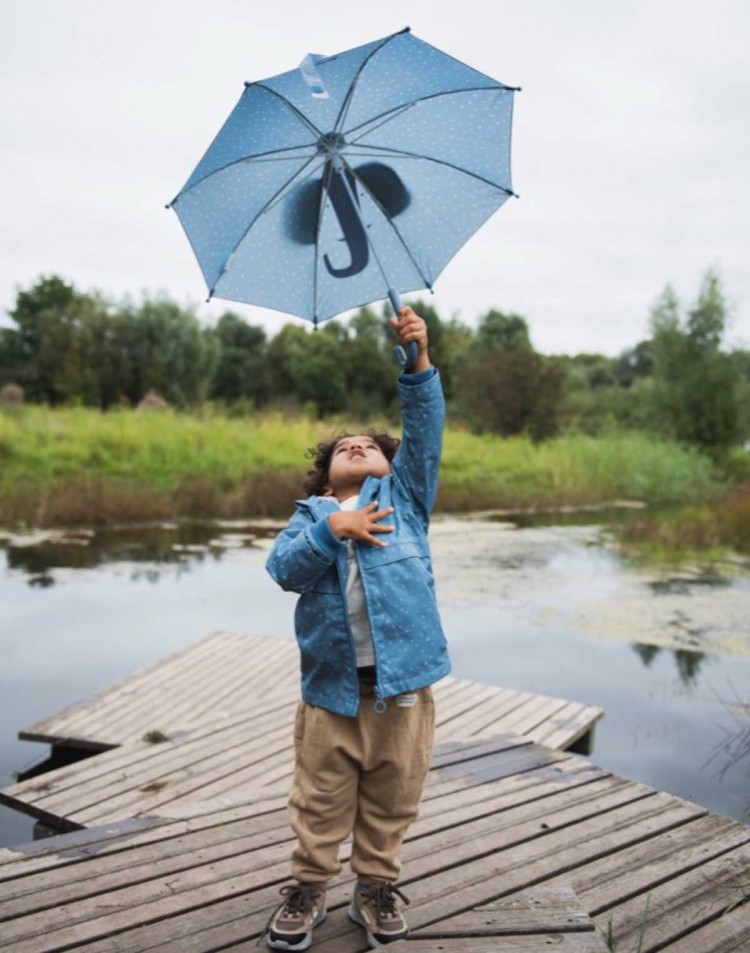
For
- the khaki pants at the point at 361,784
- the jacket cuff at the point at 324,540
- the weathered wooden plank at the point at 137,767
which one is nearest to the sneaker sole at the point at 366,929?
the khaki pants at the point at 361,784

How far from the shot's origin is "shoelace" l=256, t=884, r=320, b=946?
6.83ft

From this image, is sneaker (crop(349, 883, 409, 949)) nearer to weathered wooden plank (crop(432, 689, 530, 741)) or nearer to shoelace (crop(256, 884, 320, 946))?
shoelace (crop(256, 884, 320, 946))

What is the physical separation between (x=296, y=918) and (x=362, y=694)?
51 cm

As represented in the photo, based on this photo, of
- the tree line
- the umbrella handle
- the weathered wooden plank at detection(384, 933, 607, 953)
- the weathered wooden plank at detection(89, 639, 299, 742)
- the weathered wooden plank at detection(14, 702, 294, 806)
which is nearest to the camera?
the weathered wooden plank at detection(384, 933, 607, 953)

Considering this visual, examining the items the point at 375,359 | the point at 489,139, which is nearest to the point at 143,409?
the point at 375,359

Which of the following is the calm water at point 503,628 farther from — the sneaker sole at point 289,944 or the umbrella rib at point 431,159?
the umbrella rib at point 431,159

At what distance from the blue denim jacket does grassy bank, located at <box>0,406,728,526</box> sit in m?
9.95

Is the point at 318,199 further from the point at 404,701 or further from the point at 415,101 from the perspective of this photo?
the point at 404,701

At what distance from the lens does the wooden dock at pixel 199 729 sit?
3617mm

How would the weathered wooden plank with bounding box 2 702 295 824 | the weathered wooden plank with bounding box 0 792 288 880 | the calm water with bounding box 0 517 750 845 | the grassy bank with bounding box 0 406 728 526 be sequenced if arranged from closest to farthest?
1. the weathered wooden plank with bounding box 0 792 288 880
2. the weathered wooden plank with bounding box 2 702 295 824
3. the calm water with bounding box 0 517 750 845
4. the grassy bank with bounding box 0 406 728 526

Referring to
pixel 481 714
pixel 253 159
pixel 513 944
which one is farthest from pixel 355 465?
pixel 481 714

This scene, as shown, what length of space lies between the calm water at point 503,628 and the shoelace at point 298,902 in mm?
1940

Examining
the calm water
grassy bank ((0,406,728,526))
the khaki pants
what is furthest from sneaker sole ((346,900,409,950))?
grassy bank ((0,406,728,526))

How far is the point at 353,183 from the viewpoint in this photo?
7.67 ft
